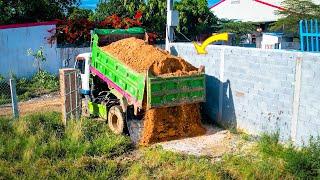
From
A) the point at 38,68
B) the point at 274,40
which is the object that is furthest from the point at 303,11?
the point at 38,68

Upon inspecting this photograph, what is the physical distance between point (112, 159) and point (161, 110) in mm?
1884

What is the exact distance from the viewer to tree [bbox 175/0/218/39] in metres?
23.9

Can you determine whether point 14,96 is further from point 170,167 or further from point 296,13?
point 296,13

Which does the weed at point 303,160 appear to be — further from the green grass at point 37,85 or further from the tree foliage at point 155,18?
the tree foliage at point 155,18

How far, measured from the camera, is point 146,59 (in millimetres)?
9906

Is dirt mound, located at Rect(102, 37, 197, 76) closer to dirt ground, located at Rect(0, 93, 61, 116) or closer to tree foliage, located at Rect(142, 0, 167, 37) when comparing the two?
dirt ground, located at Rect(0, 93, 61, 116)

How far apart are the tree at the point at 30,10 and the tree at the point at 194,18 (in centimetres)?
698

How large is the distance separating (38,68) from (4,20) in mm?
3393

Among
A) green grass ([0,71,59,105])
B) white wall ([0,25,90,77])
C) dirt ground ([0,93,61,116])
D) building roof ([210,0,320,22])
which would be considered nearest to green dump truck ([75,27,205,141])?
dirt ground ([0,93,61,116])

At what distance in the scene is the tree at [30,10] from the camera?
62.3ft

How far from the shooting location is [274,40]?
65.5ft

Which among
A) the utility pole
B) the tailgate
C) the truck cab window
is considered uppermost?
the utility pole

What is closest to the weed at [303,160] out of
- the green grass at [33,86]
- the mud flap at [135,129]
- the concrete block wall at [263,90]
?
the concrete block wall at [263,90]

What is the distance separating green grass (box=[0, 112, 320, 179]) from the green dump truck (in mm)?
777
